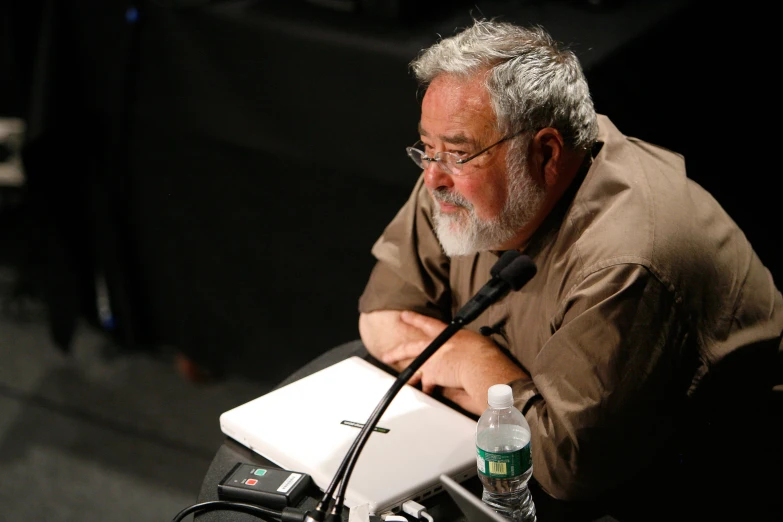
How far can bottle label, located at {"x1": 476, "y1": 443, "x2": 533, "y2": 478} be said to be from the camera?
133 cm

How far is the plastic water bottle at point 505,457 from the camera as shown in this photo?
133cm

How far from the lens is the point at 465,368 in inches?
64.8

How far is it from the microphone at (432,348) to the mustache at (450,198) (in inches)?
6.8

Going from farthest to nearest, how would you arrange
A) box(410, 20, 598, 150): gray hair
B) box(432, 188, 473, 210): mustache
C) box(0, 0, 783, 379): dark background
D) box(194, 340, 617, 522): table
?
box(0, 0, 783, 379): dark background → box(432, 188, 473, 210): mustache → box(410, 20, 598, 150): gray hair → box(194, 340, 617, 522): table

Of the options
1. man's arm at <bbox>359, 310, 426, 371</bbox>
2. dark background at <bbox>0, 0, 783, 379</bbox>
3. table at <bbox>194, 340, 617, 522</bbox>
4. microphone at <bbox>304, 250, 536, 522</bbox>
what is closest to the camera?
microphone at <bbox>304, 250, 536, 522</bbox>

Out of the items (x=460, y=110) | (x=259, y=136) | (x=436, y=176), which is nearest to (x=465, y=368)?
(x=436, y=176)

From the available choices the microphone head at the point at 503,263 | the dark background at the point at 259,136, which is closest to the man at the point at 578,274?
the microphone head at the point at 503,263

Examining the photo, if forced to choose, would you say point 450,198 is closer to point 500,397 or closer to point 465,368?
point 465,368

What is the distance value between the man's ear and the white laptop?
17.0 inches

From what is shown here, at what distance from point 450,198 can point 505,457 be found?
0.53m

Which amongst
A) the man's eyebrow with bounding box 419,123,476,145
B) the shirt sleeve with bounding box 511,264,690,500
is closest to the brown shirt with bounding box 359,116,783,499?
the shirt sleeve with bounding box 511,264,690,500

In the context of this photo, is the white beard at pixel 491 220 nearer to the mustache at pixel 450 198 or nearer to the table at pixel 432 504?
the mustache at pixel 450 198

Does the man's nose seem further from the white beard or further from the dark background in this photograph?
the dark background

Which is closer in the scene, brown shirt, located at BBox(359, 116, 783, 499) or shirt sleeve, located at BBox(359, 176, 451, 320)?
brown shirt, located at BBox(359, 116, 783, 499)
